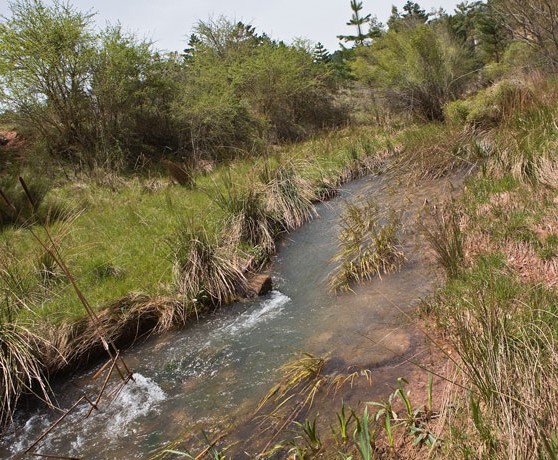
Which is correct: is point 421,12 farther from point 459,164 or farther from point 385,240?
point 385,240

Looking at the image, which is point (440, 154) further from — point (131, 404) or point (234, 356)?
point (131, 404)

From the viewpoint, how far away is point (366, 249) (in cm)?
528

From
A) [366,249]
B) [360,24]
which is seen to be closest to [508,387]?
[366,249]

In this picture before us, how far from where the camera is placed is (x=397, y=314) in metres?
3.88

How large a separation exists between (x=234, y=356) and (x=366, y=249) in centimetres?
217

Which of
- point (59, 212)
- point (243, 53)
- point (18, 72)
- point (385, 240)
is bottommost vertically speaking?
point (385, 240)

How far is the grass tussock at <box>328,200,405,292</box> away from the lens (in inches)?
194

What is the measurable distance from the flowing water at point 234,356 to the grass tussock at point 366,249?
0.15m

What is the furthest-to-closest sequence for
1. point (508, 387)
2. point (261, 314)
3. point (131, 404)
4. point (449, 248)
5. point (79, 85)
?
point (79, 85) < point (261, 314) < point (449, 248) < point (131, 404) < point (508, 387)

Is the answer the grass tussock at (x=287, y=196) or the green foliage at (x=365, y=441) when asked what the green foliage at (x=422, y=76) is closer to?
the grass tussock at (x=287, y=196)

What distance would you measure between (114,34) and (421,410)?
1326 centimetres

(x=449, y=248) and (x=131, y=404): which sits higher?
(x=449, y=248)

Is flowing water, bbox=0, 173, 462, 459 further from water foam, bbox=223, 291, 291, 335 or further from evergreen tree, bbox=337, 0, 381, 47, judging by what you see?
evergreen tree, bbox=337, 0, 381, 47

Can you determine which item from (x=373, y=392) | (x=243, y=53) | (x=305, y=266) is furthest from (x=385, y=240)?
(x=243, y=53)
